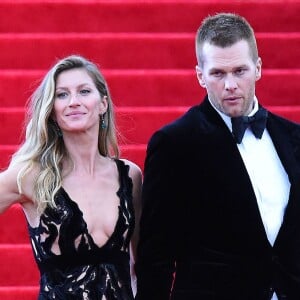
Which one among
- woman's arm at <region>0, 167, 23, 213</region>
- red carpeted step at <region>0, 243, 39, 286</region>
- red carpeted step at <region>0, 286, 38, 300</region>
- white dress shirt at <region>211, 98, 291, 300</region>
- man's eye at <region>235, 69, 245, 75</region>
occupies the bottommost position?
red carpeted step at <region>0, 286, 38, 300</region>

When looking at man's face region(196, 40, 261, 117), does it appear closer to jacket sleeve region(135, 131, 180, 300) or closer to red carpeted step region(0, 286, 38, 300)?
jacket sleeve region(135, 131, 180, 300)

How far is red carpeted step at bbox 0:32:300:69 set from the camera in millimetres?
6520

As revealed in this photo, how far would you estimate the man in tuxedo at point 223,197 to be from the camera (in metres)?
3.65

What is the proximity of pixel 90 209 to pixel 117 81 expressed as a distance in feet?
8.10

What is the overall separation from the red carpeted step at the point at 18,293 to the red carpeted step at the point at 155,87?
121 cm

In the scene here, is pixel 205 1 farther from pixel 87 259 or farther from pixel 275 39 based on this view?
pixel 87 259

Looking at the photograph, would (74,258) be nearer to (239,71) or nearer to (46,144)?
(46,144)

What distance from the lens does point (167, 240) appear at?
372cm

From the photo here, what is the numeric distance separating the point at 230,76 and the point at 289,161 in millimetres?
352

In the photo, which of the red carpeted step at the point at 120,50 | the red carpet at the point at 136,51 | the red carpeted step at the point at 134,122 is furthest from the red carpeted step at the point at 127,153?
the red carpeted step at the point at 120,50

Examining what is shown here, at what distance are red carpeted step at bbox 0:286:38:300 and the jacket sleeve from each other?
179 centimetres

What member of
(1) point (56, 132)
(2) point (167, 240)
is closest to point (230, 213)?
(2) point (167, 240)

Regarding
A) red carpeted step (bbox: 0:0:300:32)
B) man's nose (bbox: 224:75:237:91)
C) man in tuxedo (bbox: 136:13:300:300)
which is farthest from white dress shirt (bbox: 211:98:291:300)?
red carpeted step (bbox: 0:0:300:32)

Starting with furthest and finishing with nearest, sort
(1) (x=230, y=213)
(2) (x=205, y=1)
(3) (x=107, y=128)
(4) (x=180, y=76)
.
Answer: (2) (x=205, y=1) < (4) (x=180, y=76) < (3) (x=107, y=128) < (1) (x=230, y=213)
